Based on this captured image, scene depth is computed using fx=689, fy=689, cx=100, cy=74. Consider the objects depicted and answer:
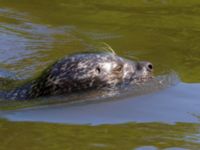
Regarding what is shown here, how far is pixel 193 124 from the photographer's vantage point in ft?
17.8

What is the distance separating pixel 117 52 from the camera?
9000mm

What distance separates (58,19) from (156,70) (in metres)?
3.26

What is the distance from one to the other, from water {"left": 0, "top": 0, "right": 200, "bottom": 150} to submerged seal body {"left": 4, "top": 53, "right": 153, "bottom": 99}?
0.38 m

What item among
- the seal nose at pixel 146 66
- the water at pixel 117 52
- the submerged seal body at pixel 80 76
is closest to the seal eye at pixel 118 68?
the submerged seal body at pixel 80 76

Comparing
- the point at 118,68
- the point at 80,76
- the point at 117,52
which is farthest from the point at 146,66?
the point at 117,52

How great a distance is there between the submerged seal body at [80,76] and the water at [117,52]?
382 millimetres

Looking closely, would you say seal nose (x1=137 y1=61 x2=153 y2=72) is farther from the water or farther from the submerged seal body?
the water

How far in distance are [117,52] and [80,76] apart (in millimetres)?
2219

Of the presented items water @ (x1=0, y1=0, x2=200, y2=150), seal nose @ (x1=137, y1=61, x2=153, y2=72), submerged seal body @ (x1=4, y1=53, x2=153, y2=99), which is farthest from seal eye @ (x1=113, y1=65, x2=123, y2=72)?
water @ (x1=0, y1=0, x2=200, y2=150)

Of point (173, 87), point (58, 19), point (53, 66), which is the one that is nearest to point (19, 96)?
point (53, 66)

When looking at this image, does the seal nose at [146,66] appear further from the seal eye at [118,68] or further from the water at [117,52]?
the water at [117,52]

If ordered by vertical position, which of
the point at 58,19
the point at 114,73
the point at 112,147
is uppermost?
the point at 58,19

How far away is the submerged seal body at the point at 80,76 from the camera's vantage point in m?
6.77

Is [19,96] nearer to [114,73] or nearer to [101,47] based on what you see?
[114,73]
